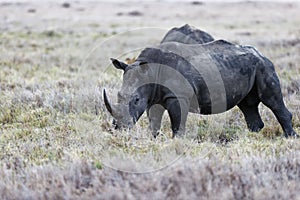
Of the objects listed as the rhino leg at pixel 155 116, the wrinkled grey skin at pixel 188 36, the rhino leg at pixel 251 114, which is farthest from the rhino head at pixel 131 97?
the wrinkled grey skin at pixel 188 36

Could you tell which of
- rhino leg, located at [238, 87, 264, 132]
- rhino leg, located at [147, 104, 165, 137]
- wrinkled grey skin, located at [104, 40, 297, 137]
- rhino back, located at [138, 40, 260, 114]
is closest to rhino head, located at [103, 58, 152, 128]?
wrinkled grey skin, located at [104, 40, 297, 137]

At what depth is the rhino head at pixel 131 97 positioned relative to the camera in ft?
20.0

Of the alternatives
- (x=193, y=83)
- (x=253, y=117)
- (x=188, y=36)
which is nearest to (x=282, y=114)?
(x=253, y=117)

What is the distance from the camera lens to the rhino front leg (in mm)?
6534

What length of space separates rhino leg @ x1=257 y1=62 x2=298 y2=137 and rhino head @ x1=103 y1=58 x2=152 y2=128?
1836 mm

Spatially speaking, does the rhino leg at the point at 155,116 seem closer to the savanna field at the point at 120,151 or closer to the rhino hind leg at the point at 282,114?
the savanna field at the point at 120,151

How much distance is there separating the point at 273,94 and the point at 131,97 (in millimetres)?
2342

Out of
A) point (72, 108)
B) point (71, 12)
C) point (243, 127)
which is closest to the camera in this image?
point (243, 127)

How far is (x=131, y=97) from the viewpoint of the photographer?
6152 mm

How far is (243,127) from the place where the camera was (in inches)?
312

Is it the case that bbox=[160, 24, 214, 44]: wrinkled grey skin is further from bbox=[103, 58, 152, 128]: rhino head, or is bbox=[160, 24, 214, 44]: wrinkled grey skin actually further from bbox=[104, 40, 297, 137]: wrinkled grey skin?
bbox=[103, 58, 152, 128]: rhino head

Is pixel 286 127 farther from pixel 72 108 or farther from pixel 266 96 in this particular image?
pixel 72 108

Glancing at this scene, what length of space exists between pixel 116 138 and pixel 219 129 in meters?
1.86

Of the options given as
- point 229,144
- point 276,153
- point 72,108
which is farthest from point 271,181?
point 72,108
